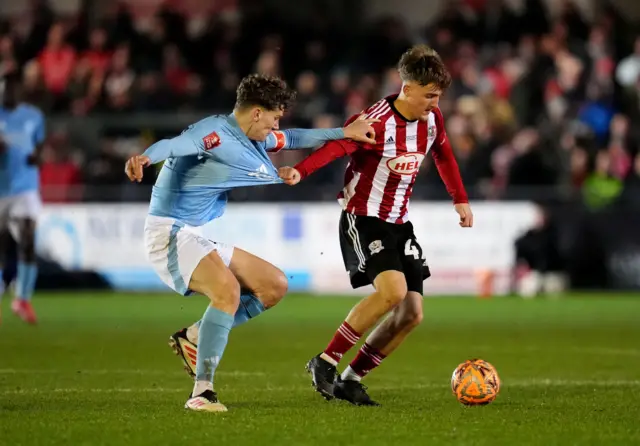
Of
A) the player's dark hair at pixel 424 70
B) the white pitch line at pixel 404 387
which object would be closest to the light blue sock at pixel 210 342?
the white pitch line at pixel 404 387

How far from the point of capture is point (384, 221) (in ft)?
27.4

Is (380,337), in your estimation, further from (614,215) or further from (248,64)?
(248,64)

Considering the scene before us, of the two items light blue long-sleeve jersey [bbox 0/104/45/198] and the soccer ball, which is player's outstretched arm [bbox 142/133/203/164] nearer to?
the soccer ball

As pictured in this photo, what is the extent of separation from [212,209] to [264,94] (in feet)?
2.76

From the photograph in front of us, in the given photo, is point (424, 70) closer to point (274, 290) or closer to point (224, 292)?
point (274, 290)

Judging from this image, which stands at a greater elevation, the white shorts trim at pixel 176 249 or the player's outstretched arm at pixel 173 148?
the player's outstretched arm at pixel 173 148

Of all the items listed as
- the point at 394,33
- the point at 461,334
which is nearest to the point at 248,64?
the point at 394,33

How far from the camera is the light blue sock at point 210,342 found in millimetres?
7559

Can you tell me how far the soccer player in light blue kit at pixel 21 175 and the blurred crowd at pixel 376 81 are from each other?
11.9 ft

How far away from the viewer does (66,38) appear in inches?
886

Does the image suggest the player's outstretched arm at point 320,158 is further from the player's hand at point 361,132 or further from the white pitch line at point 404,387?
the white pitch line at point 404,387

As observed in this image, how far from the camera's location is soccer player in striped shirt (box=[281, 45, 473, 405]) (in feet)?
26.6

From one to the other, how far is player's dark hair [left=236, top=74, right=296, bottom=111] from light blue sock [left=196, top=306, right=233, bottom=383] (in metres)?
1.26

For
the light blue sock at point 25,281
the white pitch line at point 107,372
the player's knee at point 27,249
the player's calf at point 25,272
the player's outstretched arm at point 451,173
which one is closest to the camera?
the player's outstretched arm at point 451,173
